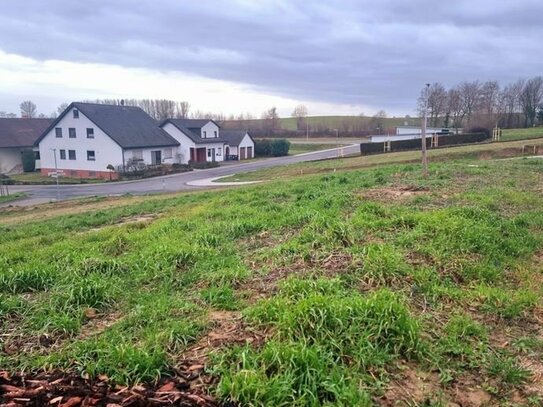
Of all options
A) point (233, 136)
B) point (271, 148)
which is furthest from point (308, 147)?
point (233, 136)

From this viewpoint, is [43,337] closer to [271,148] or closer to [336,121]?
[271,148]

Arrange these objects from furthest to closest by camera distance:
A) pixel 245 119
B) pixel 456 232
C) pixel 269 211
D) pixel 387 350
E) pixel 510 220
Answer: pixel 245 119
pixel 269 211
pixel 510 220
pixel 456 232
pixel 387 350

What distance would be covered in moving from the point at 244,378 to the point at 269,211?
5.13 meters

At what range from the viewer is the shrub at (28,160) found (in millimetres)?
46531

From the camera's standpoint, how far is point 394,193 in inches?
361

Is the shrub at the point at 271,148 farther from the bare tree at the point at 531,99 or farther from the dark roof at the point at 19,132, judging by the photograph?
the bare tree at the point at 531,99

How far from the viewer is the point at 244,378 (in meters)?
2.69

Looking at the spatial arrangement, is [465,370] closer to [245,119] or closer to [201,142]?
[201,142]

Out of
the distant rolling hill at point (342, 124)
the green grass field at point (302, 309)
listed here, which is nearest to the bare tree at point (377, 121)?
the distant rolling hill at point (342, 124)

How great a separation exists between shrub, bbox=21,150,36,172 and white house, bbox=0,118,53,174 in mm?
581

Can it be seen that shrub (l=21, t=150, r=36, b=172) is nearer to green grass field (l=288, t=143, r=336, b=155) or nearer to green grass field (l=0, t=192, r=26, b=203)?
green grass field (l=0, t=192, r=26, b=203)

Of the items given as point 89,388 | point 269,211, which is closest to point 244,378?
point 89,388

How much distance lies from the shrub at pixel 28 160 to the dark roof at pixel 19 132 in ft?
5.24

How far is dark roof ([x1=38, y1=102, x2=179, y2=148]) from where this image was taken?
136 ft
